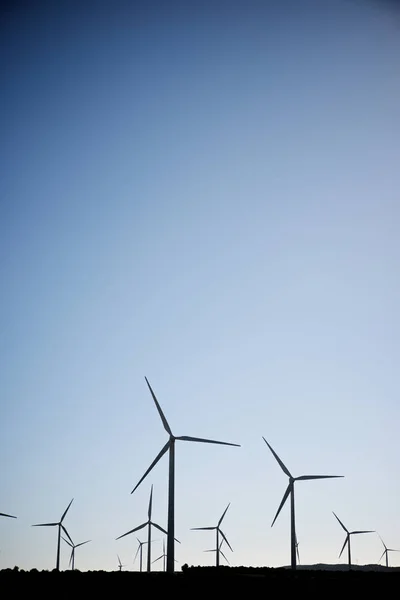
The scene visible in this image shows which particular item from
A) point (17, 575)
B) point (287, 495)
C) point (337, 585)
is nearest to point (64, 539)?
point (287, 495)

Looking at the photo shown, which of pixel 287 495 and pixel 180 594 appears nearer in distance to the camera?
pixel 180 594

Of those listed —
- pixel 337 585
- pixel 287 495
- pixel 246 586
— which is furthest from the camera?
pixel 287 495

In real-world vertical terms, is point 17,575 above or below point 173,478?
below

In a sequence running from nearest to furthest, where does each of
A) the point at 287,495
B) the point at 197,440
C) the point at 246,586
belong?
the point at 246,586 → the point at 197,440 → the point at 287,495

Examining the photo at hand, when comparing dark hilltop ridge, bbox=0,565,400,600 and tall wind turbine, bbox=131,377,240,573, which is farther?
tall wind turbine, bbox=131,377,240,573

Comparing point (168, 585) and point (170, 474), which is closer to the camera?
point (168, 585)

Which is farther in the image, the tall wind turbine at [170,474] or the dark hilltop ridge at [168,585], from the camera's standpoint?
the tall wind turbine at [170,474]

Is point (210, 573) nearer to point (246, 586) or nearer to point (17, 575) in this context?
point (246, 586)

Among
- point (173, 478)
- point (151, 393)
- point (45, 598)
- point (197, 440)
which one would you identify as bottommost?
point (45, 598)

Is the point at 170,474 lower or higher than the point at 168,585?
higher

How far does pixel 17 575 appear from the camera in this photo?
225 ft

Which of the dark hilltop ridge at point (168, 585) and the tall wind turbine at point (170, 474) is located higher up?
the tall wind turbine at point (170, 474)

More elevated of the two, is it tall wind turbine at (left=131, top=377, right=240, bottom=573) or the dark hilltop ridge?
tall wind turbine at (left=131, top=377, right=240, bottom=573)

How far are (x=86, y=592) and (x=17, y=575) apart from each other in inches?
628
